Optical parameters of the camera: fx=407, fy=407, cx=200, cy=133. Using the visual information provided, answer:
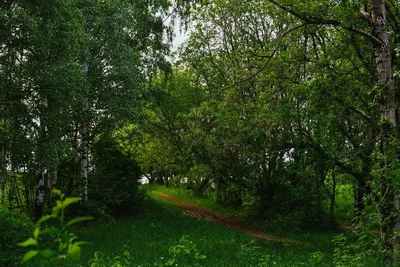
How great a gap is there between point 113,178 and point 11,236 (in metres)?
12.8

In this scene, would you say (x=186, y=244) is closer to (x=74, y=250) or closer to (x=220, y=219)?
(x=74, y=250)

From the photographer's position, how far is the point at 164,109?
29.1m

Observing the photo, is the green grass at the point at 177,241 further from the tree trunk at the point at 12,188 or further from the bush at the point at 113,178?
the tree trunk at the point at 12,188

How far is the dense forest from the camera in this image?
11992 millimetres

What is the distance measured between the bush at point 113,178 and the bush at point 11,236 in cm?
980

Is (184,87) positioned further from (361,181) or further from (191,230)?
(361,181)

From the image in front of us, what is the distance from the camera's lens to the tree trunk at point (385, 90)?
9.85 m

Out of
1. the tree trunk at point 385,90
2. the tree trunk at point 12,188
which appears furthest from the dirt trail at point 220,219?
the tree trunk at point 12,188

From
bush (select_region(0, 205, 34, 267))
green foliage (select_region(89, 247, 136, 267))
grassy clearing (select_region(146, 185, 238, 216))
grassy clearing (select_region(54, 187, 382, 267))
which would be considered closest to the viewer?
green foliage (select_region(89, 247, 136, 267))

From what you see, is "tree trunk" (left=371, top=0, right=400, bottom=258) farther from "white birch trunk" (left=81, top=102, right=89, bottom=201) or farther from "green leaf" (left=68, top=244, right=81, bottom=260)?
"white birch trunk" (left=81, top=102, right=89, bottom=201)

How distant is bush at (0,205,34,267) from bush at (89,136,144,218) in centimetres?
980

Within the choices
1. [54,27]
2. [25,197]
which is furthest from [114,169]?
[54,27]

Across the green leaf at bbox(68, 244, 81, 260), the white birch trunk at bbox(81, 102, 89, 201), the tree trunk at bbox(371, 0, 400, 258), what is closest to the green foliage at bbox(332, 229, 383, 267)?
the tree trunk at bbox(371, 0, 400, 258)

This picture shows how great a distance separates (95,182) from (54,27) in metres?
9.88
